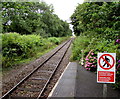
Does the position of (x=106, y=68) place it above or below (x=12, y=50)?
above

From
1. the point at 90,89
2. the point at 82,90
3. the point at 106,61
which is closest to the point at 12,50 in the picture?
the point at 82,90

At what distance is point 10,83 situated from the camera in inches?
259

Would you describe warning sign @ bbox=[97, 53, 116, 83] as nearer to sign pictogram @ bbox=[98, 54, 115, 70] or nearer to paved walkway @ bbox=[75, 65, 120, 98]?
sign pictogram @ bbox=[98, 54, 115, 70]

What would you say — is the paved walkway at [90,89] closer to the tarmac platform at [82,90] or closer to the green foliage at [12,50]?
the tarmac platform at [82,90]

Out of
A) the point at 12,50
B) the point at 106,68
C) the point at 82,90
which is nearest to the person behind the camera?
the point at 106,68

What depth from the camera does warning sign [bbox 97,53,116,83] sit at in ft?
9.84

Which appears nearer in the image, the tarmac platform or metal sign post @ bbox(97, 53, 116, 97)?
metal sign post @ bbox(97, 53, 116, 97)

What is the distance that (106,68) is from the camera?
9.91ft

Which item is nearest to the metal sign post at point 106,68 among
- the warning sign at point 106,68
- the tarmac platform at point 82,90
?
the warning sign at point 106,68

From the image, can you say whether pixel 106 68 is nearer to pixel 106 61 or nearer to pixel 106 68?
pixel 106 68

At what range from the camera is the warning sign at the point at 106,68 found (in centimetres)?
300

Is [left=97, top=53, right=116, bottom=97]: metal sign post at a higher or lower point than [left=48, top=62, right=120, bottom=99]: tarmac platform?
higher

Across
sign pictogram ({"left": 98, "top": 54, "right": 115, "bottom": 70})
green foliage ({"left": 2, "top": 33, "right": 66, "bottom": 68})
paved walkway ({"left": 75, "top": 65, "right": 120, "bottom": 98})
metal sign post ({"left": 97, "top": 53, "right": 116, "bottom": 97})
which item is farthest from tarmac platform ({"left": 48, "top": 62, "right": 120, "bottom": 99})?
green foliage ({"left": 2, "top": 33, "right": 66, "bottom": 68})

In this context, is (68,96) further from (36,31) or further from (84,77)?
(36,31)
